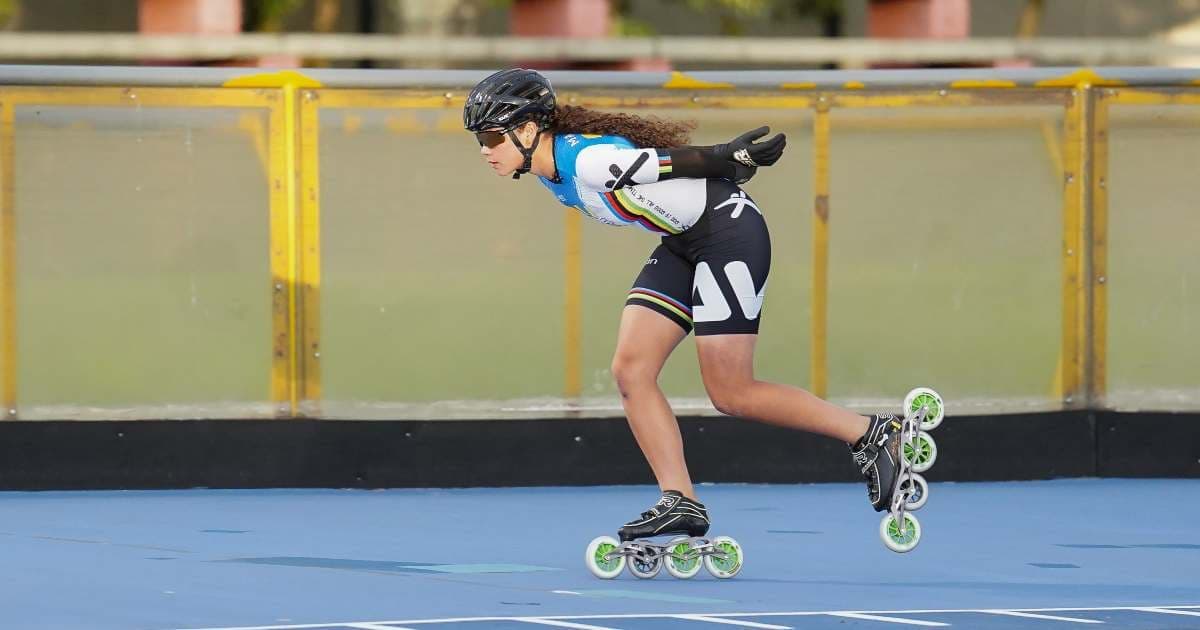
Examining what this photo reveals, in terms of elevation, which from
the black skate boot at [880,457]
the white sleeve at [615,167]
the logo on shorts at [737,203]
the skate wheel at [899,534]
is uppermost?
the white sleeve at [615,167]

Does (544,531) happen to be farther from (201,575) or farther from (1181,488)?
(1181,488)

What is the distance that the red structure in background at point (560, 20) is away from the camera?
2985 centimetres

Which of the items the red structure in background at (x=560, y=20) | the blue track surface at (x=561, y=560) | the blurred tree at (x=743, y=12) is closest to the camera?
the blue track surface at (x=561, y=560)

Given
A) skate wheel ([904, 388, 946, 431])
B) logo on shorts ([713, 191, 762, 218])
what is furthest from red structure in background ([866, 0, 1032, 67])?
logo on shorts ([713, 191, 762, 218])

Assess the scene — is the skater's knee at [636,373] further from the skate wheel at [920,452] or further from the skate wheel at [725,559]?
the skate wheel at [920,452]

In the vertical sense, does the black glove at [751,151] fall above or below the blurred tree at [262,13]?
below

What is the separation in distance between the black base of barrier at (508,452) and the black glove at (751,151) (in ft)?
11.3

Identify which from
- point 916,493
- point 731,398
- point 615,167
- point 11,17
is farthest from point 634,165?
point 11,17

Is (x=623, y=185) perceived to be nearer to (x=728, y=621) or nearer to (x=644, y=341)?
(x=644, y=341)

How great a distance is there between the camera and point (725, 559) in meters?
8.55

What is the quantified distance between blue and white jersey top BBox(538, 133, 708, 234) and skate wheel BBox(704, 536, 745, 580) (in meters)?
1.17

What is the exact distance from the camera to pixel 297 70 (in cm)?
1128

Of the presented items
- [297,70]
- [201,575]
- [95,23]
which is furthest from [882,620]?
[95,23]

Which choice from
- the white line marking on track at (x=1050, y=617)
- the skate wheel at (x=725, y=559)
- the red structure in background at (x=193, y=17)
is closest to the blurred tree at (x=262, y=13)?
the red structure in background at (x=193, y=17)
